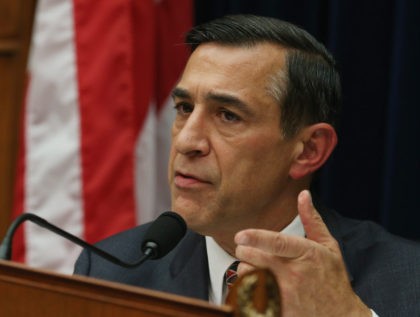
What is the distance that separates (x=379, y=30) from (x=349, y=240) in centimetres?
77

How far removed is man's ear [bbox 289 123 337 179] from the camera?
5.54 ft

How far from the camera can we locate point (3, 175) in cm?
167

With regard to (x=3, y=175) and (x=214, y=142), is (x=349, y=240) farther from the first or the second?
(x=3, y=175)

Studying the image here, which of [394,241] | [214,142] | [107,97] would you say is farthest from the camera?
[107,97]

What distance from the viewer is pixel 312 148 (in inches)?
67.7

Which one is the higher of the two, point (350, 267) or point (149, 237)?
point (149, 237)

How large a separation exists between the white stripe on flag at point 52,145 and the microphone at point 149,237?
93cm

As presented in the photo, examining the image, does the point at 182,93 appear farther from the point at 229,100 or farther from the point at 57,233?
the point at 57,233

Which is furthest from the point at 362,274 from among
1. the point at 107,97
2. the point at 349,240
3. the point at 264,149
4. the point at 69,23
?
the point at 69,23

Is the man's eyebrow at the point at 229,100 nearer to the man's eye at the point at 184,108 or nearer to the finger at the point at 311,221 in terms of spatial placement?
the man's eye at the point at 184,108

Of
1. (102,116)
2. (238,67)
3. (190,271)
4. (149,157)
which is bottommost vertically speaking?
(190,271)

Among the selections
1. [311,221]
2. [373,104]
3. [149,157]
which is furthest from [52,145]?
[311,221]

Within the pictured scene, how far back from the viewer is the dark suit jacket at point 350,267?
1.59 meters

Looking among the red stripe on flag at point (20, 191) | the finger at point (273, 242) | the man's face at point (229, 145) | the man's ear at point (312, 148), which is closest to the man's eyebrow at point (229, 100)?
the man's face at point (229, 145)
